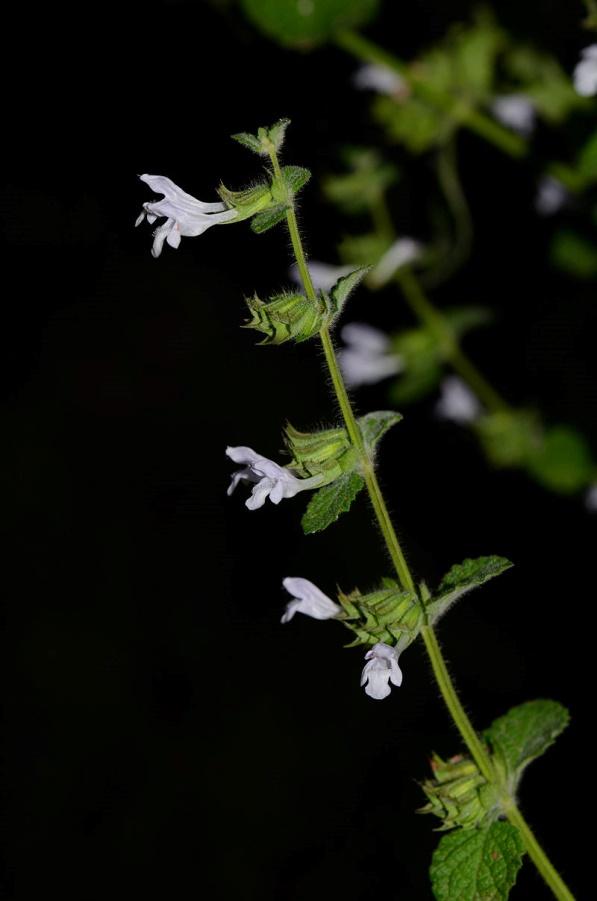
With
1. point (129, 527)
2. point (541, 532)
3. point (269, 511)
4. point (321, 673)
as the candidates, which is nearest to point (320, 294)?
point (541, 532)

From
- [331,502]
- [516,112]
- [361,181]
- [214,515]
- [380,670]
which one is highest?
[214,515]

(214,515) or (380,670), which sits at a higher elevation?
(214,515)

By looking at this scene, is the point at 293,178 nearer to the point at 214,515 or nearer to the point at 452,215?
the point at 452,215

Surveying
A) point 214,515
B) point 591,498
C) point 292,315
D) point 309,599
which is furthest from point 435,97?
point 214,515

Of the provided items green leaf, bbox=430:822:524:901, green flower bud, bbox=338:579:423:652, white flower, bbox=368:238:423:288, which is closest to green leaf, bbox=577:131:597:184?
white flower, bbox=368:238:423:288

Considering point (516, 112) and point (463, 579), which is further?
point (516, 112)

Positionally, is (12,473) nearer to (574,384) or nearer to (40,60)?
(40,60)

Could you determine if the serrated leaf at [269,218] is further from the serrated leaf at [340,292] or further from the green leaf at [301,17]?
the green leaf at [301,17]

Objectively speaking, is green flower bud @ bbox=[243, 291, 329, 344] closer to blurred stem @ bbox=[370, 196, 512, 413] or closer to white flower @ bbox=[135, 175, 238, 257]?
white flower @ bbox=[135, 175, 238, 257]
